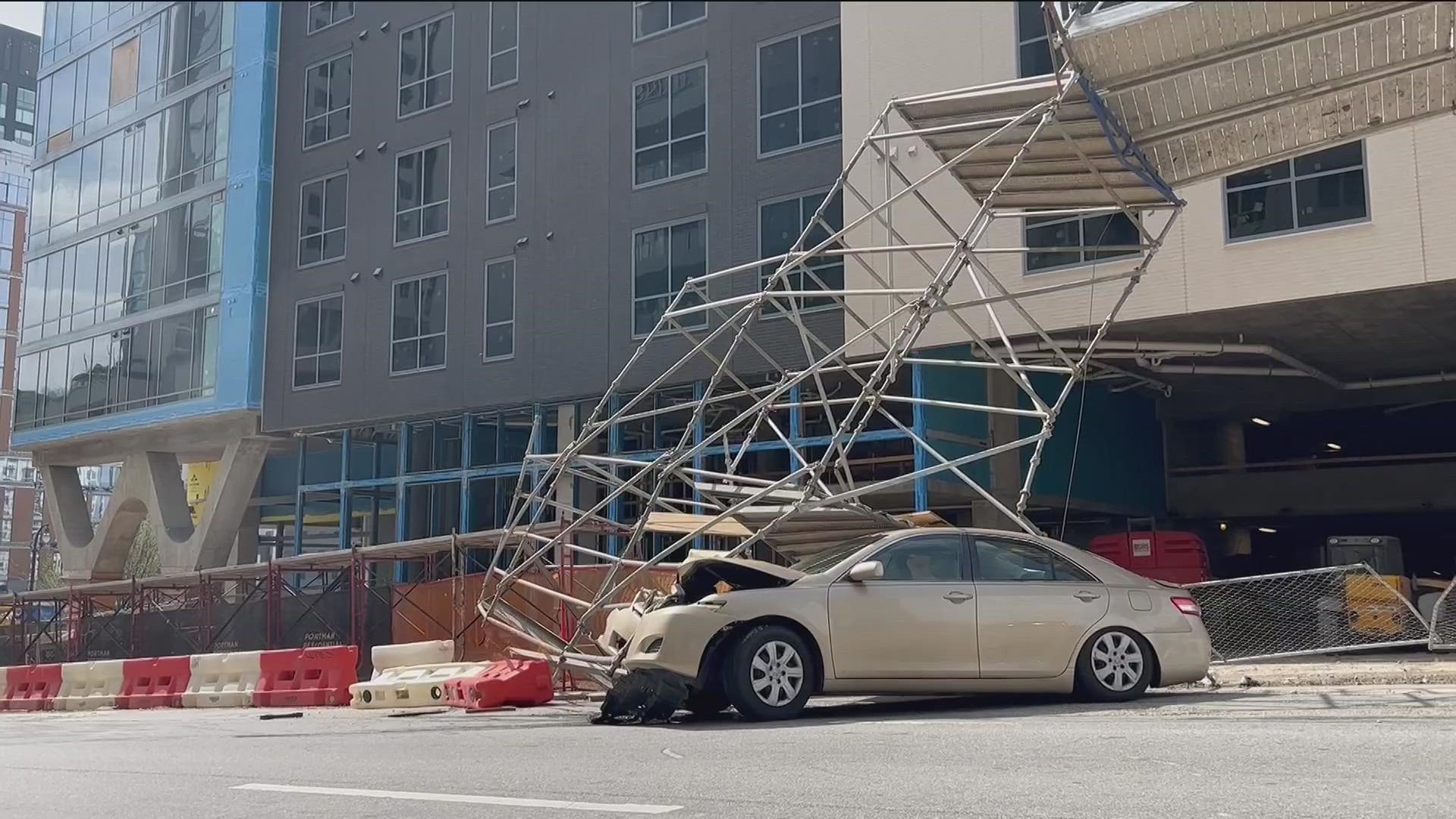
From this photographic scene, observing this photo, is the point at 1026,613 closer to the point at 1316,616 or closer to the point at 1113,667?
the point at 1113,667

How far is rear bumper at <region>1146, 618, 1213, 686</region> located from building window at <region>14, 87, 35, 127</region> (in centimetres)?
2895

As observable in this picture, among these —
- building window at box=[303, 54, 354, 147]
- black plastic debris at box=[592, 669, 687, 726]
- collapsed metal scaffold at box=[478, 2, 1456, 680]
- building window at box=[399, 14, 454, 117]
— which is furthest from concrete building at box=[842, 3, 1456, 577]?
building window at box=[303, 54, 354, 147]

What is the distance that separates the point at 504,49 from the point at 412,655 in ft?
57.8

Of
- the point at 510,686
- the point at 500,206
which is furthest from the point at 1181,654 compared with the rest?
the point at 500,206

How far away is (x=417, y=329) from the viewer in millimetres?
30406

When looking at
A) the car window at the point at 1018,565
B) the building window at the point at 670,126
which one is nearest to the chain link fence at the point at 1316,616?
the car window at the point at 1018,565

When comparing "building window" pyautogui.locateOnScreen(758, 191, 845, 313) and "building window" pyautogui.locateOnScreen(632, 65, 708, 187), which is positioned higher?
"building window" pyautogui.locateOnScreen(632, 65, 708, 187)

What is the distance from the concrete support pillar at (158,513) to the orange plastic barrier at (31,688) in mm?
13250

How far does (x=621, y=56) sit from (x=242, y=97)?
1198 centimetres

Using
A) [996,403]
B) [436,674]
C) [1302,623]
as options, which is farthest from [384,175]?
[1302,623]

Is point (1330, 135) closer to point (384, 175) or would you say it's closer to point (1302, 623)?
point (1302, 623)

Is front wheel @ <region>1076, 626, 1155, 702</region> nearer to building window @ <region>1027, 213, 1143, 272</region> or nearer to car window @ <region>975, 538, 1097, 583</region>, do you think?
car window @ <region>975, 538, 1097, 583</region>

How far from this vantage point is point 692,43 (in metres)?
26.2

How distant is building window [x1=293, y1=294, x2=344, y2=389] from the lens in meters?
32.0
